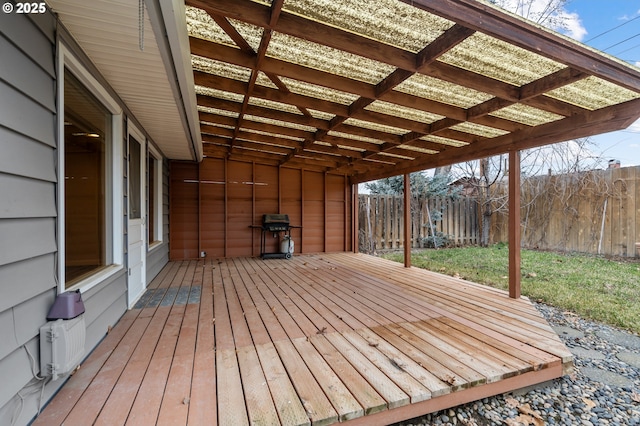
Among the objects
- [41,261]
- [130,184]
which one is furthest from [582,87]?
[130,184]

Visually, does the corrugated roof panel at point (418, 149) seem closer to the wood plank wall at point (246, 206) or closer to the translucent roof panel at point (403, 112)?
the translucent roof panel at point (403, 112)

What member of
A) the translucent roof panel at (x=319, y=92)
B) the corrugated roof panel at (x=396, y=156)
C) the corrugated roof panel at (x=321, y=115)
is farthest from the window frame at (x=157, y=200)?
the corrugated roof panel at (x=396, y=156)

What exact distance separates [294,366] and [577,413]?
5.71ft

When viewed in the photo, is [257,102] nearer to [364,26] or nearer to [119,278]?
[364,26]

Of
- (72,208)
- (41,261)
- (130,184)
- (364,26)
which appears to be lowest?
(41,261)

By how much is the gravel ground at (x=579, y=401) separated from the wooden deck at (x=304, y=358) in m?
0.11

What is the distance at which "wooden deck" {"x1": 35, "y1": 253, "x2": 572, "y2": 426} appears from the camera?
136cm

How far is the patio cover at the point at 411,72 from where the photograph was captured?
1.63 metres

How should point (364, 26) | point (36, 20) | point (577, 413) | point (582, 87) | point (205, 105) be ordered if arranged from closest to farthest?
1. point (36, 20)
2. point (577, 413)
3. point (364, 26)
4. point (582, 87)
5. point (205, 105)

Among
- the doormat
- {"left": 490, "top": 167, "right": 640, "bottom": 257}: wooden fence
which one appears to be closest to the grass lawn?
{"left": 490, "top": 167, "right": 640, "bottom": 257}: wooden fence

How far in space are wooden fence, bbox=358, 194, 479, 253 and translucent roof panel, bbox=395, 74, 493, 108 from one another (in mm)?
4767

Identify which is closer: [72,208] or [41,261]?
[41,261]

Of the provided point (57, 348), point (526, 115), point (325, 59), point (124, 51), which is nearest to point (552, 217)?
point (526, 115)

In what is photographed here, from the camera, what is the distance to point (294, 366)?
1717 mm
